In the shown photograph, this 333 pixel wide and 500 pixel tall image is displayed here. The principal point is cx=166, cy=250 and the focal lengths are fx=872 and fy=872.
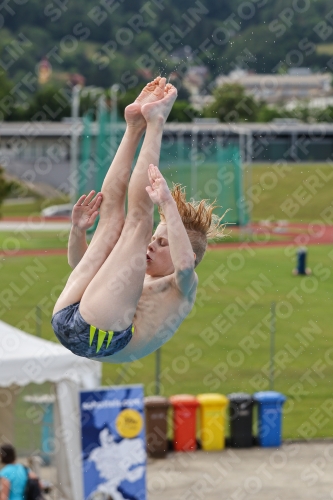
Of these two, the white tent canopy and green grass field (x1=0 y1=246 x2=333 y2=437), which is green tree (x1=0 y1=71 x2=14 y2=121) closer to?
green grass field (x1=0 y1=246 x2=333 y2=437)

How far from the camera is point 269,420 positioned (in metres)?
10.9

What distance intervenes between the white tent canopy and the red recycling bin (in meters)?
2.23

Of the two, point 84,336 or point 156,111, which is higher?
point 156,111

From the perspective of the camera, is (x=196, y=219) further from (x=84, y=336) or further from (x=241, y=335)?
(x=241, y=335)

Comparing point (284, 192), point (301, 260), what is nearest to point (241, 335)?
point (301, 260)

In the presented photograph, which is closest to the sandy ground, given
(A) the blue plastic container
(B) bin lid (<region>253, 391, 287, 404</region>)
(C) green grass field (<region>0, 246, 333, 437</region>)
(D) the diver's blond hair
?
(B) bin lid (<region>253, 391, 287, 404</region>)

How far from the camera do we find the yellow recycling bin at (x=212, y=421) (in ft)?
34.9

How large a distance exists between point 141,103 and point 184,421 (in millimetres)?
7271

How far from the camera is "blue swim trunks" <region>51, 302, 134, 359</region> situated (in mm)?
3740

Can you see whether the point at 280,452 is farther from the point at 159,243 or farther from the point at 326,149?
the point at 326,149

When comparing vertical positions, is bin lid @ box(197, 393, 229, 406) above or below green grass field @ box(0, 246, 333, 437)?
above

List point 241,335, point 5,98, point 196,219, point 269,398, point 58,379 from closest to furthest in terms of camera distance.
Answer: point 196,219
point 58,379
point 269,398
point 241,335
point 5,98

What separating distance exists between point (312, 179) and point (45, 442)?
3660 centimetres

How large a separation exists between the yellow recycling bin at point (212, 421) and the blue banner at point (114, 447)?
7.94 feet
